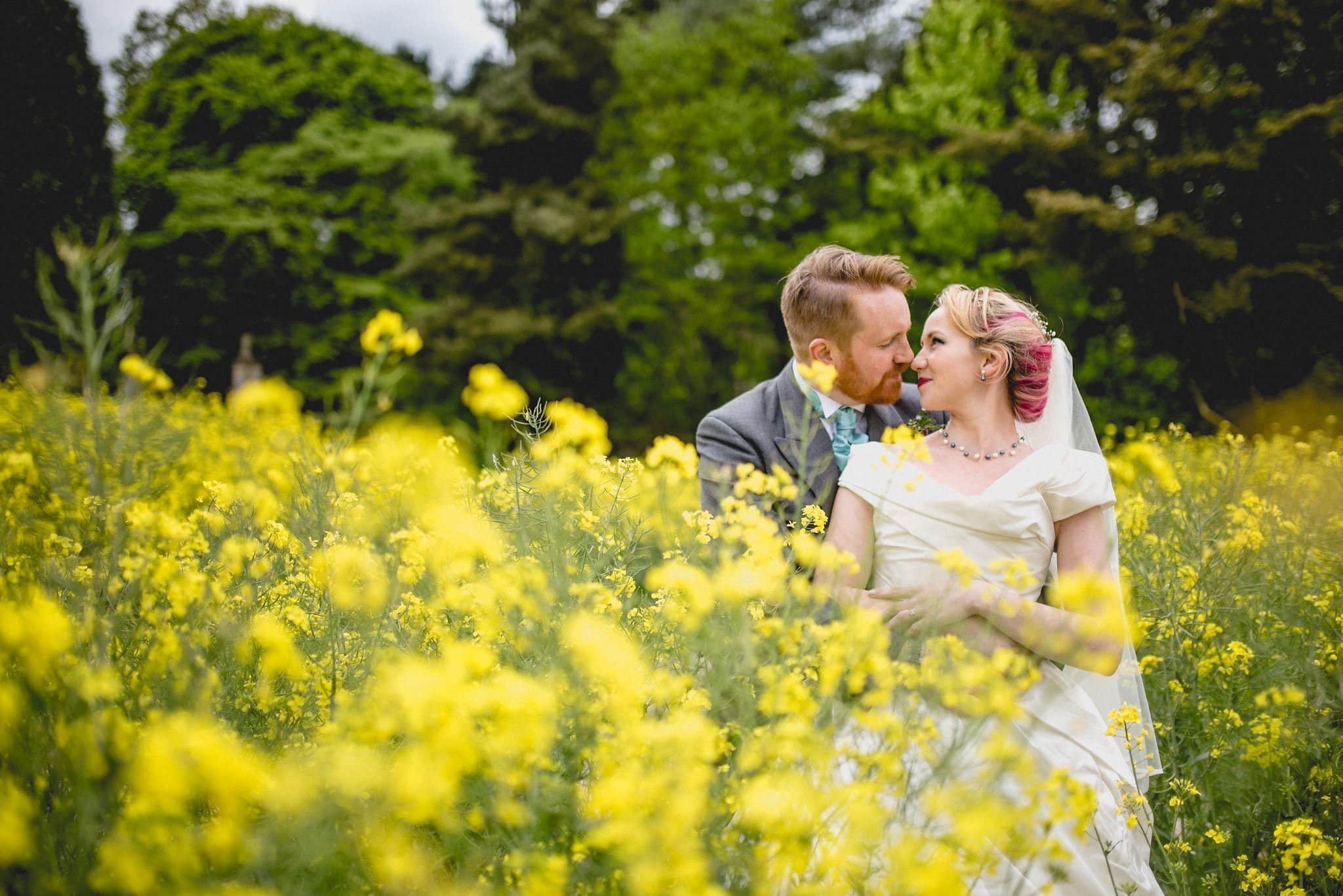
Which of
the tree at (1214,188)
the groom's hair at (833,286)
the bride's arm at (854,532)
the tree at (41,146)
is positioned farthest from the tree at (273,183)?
the bride's arm at (854,532)

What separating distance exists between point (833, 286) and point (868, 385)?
0.37 m

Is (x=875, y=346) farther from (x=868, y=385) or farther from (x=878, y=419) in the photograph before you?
(x=878, y=419)

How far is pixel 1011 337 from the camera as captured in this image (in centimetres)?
270

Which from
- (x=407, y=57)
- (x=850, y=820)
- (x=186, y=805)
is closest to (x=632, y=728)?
(x=850, y=820)

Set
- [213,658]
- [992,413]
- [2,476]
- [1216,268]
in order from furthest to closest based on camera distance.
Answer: [1216,268], [992,413], [2,476], [213,658]

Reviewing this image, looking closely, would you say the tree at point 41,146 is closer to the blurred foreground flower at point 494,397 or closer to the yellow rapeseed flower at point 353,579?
the yellow rapeseed flower at point 353,579

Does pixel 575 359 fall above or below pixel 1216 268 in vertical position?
below

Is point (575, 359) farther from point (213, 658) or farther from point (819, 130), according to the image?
point (213, 658)

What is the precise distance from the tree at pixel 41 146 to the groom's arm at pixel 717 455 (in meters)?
6.23

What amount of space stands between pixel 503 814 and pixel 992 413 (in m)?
1.95

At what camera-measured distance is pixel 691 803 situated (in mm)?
1395

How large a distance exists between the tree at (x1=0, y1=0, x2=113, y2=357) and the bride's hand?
7.21 meters

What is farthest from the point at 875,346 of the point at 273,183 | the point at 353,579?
the point at 273,183

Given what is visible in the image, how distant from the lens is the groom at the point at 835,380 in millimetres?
3094
